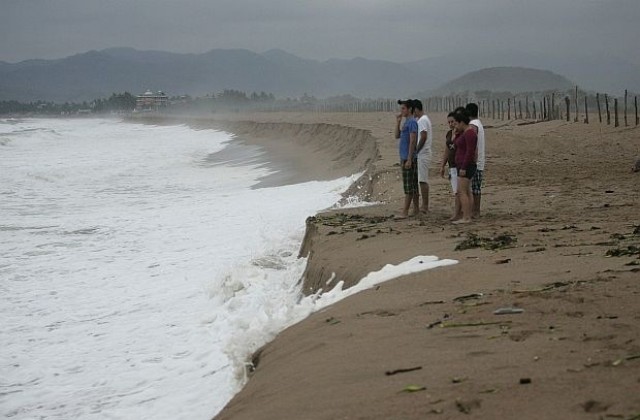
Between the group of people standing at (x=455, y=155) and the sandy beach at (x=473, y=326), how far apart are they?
0.32 m

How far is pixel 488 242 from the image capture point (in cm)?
743

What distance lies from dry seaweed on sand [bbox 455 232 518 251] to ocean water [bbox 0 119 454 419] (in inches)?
24.4

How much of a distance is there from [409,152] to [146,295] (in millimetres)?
3816

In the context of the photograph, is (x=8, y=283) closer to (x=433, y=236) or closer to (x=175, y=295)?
(x=175, y=295)

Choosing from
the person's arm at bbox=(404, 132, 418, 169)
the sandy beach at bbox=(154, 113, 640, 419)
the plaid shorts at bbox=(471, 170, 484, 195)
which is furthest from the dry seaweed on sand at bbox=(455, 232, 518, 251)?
the person's arm at bbox=(404, 132, 418, 169)

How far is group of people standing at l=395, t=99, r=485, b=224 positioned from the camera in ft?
29.7

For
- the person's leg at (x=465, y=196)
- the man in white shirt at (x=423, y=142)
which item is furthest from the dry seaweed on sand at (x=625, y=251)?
the man in white shirt at (x=423, y=142)

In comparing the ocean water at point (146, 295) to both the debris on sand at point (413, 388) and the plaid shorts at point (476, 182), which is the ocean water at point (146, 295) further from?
the plaid shorts at point (476, 182)

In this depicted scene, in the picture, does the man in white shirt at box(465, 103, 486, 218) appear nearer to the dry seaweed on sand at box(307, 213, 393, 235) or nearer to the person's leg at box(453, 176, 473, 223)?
the person's leg at box(453, 176, 473, 223)

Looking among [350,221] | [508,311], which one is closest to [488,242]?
[508,311]

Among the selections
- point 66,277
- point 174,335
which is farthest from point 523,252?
point 66,277

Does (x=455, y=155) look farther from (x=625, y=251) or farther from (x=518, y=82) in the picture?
(x=518, y=82)

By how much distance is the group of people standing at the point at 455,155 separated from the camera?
29.7ft

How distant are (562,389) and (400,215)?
7.36 meters
